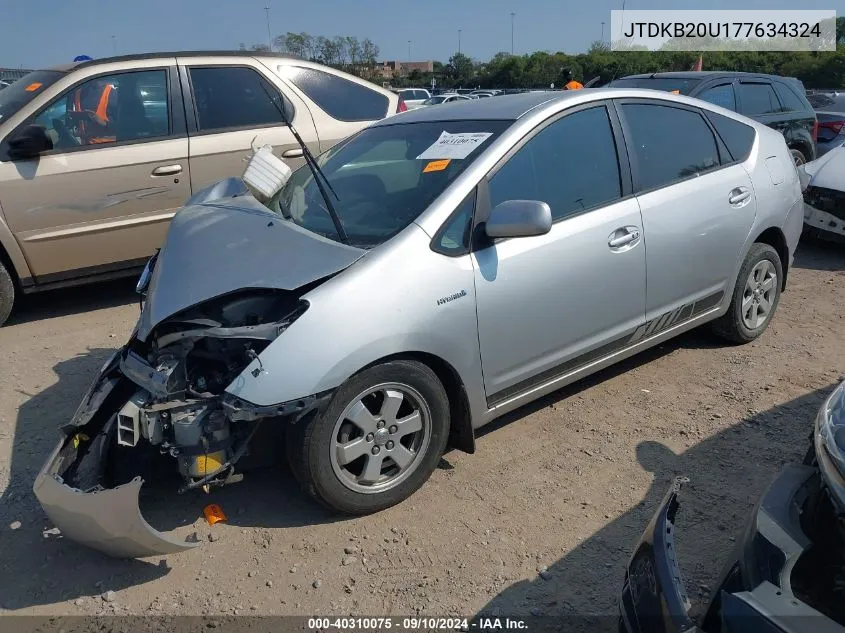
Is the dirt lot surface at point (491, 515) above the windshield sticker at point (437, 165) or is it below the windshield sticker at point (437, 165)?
below

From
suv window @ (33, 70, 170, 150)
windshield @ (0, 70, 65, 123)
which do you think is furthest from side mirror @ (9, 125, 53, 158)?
windshield @ (0, 70, 65, 123)

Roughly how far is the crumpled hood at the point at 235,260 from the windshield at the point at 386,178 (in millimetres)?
175

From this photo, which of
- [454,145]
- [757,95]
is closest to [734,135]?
[454,145]

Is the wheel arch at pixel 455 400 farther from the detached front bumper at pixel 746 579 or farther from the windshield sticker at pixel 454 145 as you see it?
the detached front bumper at pixel 746 579

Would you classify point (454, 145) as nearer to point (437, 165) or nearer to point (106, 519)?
point (437, 165)

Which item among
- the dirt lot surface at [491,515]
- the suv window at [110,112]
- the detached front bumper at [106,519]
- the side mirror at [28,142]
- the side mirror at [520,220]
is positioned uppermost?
the suv window at [110,112]

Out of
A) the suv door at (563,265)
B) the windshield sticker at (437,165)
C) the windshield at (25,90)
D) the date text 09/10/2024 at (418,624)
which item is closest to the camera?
the date text 09/10/2024 at (418,624)

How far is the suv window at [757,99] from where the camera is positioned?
8742 millimetres

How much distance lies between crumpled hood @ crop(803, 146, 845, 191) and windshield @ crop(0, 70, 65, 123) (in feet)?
21.8

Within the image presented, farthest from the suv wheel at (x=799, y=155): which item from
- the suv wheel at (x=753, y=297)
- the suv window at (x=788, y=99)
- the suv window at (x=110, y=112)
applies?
the suv window at (x=110, y=112)

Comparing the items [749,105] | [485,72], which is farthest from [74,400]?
[485,72]

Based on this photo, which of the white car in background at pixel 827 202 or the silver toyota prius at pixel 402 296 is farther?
the white car in background at pixel 827 202

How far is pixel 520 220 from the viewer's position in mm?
3049

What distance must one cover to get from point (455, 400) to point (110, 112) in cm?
394
